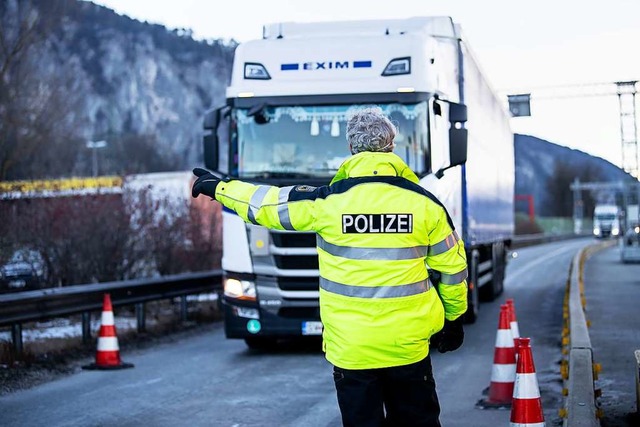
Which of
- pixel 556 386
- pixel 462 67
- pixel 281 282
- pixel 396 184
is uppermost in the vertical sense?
pixel 462 67

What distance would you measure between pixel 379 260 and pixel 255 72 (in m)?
8.17

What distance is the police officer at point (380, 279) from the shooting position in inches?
176

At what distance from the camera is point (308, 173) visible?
11930mm

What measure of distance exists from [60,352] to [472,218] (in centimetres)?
633

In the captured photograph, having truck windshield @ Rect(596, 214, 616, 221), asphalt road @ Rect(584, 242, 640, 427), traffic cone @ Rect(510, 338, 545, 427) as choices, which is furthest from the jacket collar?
truck windshield @ Rect(596, 214, 616, 221)

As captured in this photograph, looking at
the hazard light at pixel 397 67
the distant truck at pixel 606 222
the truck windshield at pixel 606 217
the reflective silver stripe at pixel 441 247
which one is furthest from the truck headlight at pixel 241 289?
the truck windshield at pixel 606 217

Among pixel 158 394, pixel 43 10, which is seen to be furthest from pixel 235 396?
pixel 43 10

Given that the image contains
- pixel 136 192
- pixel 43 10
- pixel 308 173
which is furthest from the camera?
pixel 43 10

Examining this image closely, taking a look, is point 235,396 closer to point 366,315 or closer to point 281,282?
point 281,282

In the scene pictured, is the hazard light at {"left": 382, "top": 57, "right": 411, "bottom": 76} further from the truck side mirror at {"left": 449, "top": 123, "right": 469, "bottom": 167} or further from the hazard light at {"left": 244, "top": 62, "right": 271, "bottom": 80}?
the hazard light at {"left": 244, "top": 62, "right": 271, "bottom": 80}

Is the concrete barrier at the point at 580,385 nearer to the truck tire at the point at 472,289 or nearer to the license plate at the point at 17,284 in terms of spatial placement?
the truck tire at the point at 472,289

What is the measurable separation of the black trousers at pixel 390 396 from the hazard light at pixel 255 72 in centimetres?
815

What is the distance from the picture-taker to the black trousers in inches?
177

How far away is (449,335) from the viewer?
4.81m
